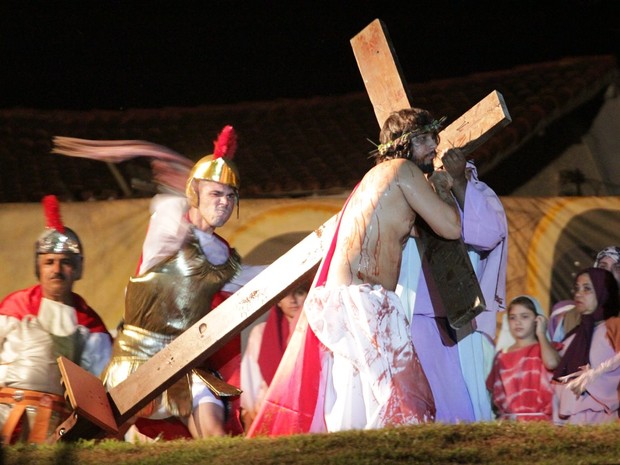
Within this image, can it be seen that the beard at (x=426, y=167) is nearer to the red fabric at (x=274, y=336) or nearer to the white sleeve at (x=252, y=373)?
the white sleeve at (x=252, y=373)

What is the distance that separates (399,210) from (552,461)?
161 centimetres

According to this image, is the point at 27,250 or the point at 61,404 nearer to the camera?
the point at 61,404

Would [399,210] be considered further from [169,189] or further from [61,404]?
[61,404]

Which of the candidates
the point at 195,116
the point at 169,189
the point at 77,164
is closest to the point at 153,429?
the point at 169,189

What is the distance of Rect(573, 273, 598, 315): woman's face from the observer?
9.27 meters

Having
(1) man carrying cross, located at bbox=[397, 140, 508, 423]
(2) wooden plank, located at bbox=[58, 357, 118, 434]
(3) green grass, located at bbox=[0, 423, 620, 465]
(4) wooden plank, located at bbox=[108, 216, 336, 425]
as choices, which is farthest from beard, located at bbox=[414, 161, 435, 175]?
(2) wooden plank, located at bbox=[58, 357, 118, 434]

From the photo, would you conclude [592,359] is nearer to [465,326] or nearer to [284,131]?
[465,326]

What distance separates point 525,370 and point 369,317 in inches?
Answer: 149

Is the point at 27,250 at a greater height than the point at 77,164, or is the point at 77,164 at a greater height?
the point at 77,164

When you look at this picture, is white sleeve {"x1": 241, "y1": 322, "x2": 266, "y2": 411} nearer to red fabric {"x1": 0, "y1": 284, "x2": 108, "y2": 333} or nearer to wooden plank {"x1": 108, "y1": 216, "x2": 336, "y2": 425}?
red fabric {"x1": 0, "y1": 284, "x2": 108, "y2": 333}

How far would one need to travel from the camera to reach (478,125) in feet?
21.5

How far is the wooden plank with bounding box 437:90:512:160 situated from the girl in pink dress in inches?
125

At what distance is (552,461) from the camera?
5145mm

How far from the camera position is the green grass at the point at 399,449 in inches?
204
